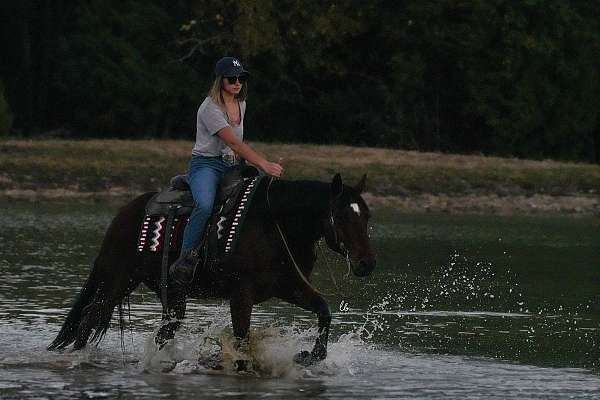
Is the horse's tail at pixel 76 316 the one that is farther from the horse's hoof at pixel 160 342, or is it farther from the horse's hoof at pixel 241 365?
the horse's hoof at pixel 241 365

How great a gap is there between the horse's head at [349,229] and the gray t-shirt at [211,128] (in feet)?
3.50

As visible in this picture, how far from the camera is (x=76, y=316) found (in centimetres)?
1357

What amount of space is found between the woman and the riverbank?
1998 cm

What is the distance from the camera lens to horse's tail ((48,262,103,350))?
13445mm

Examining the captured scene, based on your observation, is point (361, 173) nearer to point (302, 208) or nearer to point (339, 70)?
point (339, 70)

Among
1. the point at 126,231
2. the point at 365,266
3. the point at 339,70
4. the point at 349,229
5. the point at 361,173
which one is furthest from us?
the point at 339,70

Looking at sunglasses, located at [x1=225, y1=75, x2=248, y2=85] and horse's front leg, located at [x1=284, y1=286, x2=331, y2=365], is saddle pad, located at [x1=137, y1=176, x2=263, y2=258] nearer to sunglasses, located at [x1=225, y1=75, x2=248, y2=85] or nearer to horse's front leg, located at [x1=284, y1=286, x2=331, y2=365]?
horse's front leg, located at [x1=284, y1=286, x2=331, y2=365]

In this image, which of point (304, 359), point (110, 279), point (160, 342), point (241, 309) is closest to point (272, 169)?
Answer: point (241, 309)

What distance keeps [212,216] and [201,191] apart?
8.3 inches

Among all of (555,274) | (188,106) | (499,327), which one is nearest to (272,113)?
(188,106)

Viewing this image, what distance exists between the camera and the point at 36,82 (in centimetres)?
5316

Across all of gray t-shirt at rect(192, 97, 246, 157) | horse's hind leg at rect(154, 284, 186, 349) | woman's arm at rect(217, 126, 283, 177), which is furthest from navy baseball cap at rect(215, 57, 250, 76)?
horse's hind leg at rect(154, 284, 186, 349)

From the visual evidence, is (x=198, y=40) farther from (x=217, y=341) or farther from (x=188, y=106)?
(x=217, y=341)

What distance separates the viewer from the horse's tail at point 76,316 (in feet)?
44.1
